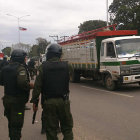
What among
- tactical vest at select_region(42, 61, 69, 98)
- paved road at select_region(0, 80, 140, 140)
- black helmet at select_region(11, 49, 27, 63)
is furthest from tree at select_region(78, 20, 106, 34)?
tactical vest at select_region(42, 61, 69, 98)

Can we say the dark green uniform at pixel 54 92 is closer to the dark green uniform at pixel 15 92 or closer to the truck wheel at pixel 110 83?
the dark green uniform at pixel 15 92

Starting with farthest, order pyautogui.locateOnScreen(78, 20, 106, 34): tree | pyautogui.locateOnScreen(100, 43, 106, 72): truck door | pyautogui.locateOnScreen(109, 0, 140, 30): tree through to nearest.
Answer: pyautogui.locateOnScreen(78, 20, 106, 34): tree, pyautogui.locateOnScreen(109, 0, 140, 30): tree, pyautogui.locateOnScreen(100, 43, 106, 72): truck door

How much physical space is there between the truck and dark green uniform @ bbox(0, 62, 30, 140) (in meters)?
6.65

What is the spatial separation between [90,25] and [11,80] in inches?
2777

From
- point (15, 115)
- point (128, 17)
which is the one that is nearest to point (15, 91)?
point (15, 115)

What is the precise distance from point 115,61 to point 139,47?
1291 millimetres

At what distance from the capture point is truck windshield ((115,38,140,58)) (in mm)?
10742

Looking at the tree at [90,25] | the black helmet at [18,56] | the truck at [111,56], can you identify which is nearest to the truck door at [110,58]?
the truck at [111,56]

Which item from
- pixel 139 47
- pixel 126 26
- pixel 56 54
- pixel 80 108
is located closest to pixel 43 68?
pixel 56 54

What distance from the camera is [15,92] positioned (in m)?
4.01

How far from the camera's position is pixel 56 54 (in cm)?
384

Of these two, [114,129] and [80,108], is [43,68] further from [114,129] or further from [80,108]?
[80,108]

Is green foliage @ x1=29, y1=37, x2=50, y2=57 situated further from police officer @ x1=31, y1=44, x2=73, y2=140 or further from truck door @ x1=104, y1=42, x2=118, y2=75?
police officer @ x1=31, y1=44, x2=73, y2=140

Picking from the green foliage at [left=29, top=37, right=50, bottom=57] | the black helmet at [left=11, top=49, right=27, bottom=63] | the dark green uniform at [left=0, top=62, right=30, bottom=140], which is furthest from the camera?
the green foliage at [left=29, top=37, right=50, bottom=57]
